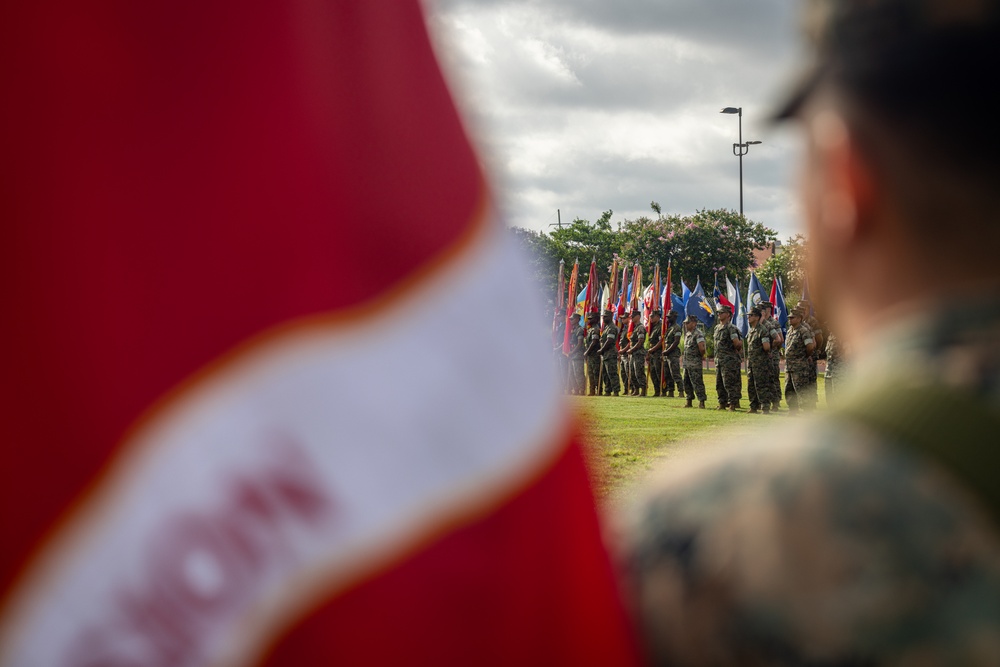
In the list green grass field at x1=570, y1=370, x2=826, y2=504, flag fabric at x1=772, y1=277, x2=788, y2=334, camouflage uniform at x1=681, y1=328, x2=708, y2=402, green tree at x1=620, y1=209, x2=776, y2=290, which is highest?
green tree at x1=620, y1=209, x2=776, y2=290

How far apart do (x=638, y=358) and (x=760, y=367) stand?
5631 mm

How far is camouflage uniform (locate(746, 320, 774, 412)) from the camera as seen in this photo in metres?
13.8

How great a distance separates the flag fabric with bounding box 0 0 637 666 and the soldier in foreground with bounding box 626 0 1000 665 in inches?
3.9

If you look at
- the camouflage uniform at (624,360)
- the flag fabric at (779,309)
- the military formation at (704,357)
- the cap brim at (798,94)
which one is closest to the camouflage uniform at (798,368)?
the military formation at (704,357)

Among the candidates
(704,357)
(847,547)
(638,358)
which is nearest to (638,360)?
(638,358)

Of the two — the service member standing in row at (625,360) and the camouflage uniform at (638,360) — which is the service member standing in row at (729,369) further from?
the service member standing in row at (625,360)

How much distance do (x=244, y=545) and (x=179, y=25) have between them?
0.40m

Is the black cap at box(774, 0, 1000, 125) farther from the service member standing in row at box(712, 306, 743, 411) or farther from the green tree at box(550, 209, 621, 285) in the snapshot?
the green tree at box(550, 209, 621, 285)

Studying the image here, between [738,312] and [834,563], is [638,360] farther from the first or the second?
[834,563]

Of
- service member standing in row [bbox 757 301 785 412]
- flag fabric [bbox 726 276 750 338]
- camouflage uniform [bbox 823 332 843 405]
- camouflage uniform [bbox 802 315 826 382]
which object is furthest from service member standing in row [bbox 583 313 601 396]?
camouflage uniform [bbox 823 332 843 405]

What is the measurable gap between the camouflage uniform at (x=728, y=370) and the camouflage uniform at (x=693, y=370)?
48cm

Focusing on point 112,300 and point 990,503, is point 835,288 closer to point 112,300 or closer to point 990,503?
point 990,503

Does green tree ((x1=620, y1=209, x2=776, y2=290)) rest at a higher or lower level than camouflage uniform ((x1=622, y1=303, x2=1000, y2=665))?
higher

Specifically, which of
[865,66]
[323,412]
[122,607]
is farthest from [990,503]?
[122,607]
